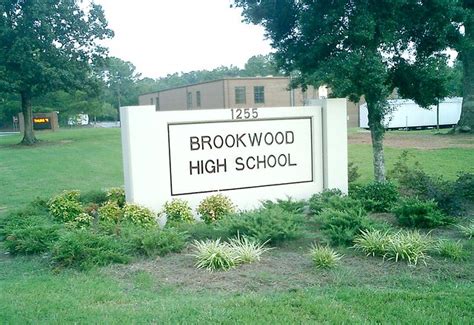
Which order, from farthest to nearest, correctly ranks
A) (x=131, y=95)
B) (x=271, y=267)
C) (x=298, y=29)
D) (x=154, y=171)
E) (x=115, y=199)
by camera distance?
(x=131, y=95) → (x=298, y=29) → (x=115, y=199) → (x=154, y=171) → (x=271, y=267)

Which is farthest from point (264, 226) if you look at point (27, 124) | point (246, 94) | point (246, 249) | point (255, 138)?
point (246, 94)

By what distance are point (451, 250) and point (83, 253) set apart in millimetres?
4310

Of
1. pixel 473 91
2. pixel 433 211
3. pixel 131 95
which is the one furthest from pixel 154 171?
pixel 131 95

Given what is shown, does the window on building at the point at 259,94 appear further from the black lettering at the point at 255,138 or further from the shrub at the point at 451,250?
the shrub at the point at 451,250

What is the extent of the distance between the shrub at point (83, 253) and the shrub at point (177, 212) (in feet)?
6.59

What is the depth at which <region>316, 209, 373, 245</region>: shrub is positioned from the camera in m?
7.17

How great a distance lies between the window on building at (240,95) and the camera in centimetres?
6138

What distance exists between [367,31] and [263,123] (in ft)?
8.23

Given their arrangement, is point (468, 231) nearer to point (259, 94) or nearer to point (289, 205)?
point (289, 205)

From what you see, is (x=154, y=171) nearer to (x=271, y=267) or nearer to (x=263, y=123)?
(x=263, y=123)

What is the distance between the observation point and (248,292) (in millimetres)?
5402

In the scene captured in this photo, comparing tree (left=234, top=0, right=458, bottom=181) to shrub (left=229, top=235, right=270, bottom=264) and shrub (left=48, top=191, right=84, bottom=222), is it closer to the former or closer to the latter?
shrub (left=229, top=235, right=270, bottom=264)

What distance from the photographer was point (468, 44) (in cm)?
1063

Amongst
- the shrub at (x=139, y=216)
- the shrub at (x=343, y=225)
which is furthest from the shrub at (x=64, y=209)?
the shrub at (x=343, y=225)
